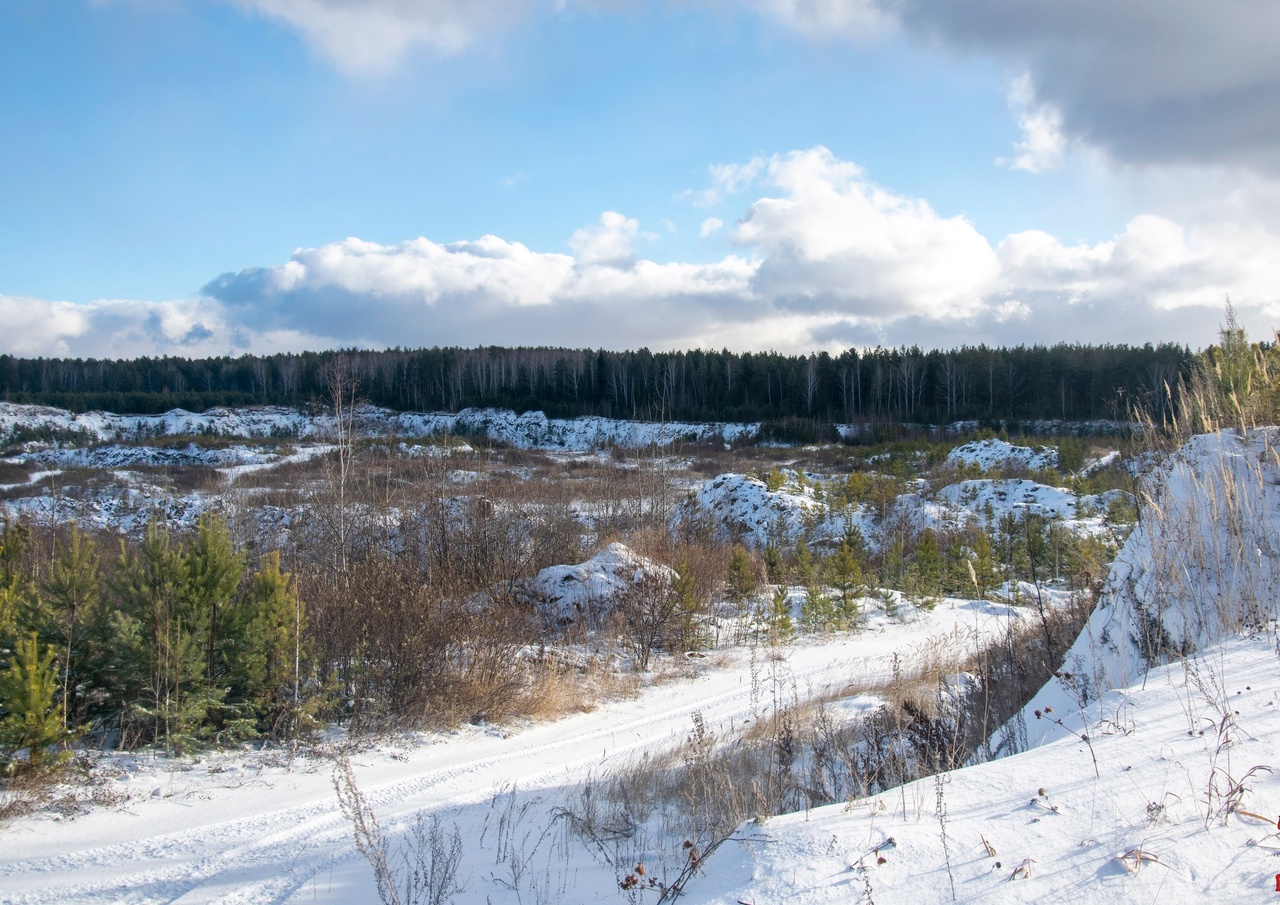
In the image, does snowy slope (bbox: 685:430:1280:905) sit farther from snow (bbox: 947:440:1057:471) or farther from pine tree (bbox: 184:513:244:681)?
snow (bbox: 947:440:1057:471)

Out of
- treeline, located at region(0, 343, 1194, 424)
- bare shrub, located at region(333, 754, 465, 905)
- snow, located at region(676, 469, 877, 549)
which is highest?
treeline, located at region(0, 343, 1194, 424)

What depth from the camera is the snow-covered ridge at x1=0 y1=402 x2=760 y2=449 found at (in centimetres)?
5350

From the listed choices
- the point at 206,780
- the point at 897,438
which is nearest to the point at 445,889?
the point at 206,780

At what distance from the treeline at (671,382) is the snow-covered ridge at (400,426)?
2.50m

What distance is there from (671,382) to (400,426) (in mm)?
26287

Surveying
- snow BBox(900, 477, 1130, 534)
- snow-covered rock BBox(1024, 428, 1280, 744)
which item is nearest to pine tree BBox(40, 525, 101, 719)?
snow-covered rock BBox(1024, 428, 1280, 744)

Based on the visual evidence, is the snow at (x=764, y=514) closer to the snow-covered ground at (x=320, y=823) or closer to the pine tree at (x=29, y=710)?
the snow-covered ground at (x=320, y=823)

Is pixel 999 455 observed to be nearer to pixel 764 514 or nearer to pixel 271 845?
pixel 764 514

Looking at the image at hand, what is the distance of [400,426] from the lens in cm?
5806

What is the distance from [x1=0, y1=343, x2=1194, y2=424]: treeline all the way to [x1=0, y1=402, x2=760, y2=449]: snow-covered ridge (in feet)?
8.19

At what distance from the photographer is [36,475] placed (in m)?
32.8

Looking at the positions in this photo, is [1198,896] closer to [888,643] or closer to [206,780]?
[206,780]

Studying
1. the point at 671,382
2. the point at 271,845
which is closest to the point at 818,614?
the point at 271,845

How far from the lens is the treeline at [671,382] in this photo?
57906 mm
